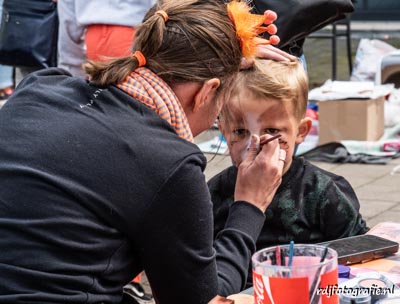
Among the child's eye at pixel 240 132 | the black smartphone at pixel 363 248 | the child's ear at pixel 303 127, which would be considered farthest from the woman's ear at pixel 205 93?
the child's ear at pixel 303 127

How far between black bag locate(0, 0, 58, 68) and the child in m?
2.27

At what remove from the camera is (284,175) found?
261cm

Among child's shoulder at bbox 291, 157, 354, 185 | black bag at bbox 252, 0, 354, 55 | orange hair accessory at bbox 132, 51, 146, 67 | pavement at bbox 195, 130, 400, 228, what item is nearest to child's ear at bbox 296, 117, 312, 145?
child's shoulder at bbox 291, 157, 354, 185

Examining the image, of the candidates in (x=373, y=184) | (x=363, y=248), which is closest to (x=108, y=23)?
(x=363, y=248)

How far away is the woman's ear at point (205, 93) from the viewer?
1960 mm

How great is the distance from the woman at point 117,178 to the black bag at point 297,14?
143 cm

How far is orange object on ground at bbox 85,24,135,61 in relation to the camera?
379 cm

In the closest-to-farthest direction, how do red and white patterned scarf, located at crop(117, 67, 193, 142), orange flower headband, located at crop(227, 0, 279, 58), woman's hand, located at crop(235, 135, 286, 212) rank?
red and white patterned scarf, located at crop(117, 67, 193, 142) → orange flower headband, located at crop(227, 0, 279, 58) → woman's hand, located at crop(235, 135, 286, 212)

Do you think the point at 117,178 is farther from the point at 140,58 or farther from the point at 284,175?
the point at 284,175

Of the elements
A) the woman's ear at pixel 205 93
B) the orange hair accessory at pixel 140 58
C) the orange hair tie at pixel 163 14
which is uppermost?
the orange hair tie at pixel 163 14

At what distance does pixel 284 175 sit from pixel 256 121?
20cm

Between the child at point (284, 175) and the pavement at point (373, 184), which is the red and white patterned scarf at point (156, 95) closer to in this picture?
the child at point (284, 175)

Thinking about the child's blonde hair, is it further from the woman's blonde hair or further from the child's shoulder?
the woman's blonde hair

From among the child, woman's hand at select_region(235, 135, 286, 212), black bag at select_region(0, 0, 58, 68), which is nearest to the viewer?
woman's hand at select_region(235, 135, 286, 212)
